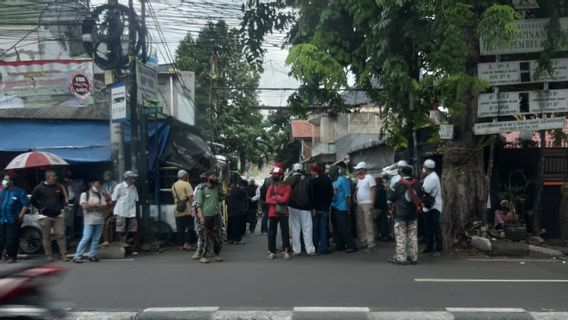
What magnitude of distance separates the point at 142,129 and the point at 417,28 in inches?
233

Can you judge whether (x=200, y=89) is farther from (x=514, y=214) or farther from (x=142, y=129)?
(x=514, y=214)

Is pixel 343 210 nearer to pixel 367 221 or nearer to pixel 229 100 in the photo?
pixel 367 221

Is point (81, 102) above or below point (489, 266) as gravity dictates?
above

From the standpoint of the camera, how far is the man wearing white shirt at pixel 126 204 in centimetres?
1102

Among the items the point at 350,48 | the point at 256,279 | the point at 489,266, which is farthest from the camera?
the point at 350,48

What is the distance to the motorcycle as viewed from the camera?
4.28 m

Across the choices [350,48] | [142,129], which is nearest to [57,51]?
[142,129]

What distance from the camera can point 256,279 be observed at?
8.16 m

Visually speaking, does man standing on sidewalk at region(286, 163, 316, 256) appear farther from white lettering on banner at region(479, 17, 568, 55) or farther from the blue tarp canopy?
the blue tarp canopy

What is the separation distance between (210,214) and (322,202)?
7.21 feet

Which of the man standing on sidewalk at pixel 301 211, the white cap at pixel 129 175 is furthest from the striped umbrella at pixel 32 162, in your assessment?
the man standing on sidewalk at pixel 301 211

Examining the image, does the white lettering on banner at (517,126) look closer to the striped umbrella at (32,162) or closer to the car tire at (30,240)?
the striped umbrella at (32,162)

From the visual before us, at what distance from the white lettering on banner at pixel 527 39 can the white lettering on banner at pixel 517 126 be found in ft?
4.38

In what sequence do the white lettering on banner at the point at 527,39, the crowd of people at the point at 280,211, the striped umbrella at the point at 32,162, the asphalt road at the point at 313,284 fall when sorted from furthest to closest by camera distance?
the striped umbrella at the point at 32,162 → the white lettering on banner at the point at 527,39 → the crowd of people at the point at 280,211 → the asphalt road at the point at 313,284
